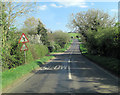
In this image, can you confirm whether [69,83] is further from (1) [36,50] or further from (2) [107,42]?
(1) [36,50]

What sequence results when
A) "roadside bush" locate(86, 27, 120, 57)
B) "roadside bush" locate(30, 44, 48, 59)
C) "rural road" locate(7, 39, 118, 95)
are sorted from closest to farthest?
"rural road" locate(7, 39, 118, 95) < "roadside bush" locate(86, 27, 120, 57) < "roadside bush" locate(30, 44, 48, 59)

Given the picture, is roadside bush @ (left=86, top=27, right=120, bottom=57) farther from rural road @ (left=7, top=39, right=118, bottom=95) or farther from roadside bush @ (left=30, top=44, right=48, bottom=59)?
roadside bush @ (left=30, top=44, right=48, bottom=59)

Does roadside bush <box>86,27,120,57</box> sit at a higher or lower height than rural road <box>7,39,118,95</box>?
higher

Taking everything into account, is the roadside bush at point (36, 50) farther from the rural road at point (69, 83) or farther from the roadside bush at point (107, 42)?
the rural road at point (69, 83)

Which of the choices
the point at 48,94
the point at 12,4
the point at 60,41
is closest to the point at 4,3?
the point at 12,4

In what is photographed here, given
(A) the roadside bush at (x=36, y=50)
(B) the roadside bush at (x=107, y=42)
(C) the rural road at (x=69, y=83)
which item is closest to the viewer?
(C) the rural road at (x=69, y=83)

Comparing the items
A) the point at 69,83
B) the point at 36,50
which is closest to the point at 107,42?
the point at 36,50

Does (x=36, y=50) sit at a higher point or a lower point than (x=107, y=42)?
lower

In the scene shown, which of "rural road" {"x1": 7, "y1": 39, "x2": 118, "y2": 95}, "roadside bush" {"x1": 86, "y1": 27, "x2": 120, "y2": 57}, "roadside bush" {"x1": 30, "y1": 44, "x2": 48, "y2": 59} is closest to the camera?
"rural road" {"x1": 7, "y1": 39, "x2": 118, "y2": 95}

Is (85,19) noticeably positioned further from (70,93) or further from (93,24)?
(70,93)

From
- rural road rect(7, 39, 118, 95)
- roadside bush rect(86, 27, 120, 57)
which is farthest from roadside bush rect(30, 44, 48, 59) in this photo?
rural road rect(7, 39, 118, 95)

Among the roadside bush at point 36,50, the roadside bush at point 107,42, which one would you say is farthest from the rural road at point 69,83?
the roadside bush at point 36,50

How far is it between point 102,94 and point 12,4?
40.0 ft

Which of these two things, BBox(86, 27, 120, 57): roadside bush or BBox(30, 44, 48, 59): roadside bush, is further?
BBox(30, 44, 48, 59): roadside bush
